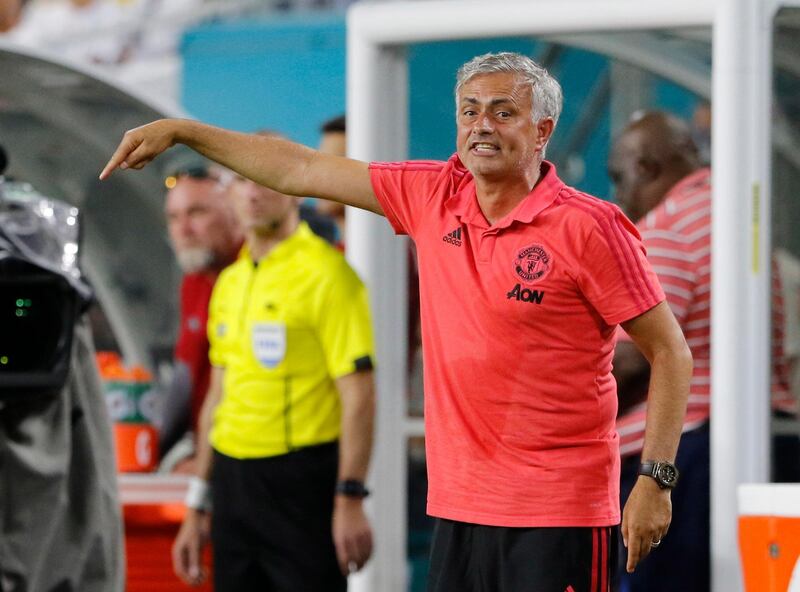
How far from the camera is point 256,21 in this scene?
27.8 feet

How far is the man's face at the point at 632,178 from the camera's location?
519 cm

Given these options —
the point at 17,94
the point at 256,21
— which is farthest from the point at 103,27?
the point at 17,94

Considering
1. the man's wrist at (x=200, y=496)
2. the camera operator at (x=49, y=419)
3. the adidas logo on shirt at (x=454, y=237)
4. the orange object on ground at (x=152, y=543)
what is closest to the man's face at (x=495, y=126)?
the adidas logo on shirt at (x=454, y=237)

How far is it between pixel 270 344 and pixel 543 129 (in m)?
1.81

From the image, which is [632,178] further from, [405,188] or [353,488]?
[405,188]

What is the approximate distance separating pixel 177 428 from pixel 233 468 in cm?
166

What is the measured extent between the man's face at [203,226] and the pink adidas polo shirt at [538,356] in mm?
3774

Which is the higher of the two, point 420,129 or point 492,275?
point 420,129

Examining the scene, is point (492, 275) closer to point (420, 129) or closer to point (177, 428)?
point (420, 129)

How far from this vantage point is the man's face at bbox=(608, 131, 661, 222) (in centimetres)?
519

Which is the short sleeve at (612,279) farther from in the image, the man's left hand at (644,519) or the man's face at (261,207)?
the man's face at (261,207)

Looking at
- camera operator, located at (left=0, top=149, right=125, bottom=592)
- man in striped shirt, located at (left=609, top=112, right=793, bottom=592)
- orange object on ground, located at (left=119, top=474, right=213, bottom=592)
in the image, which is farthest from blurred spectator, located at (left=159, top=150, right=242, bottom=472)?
camera operator, located at (left=0, top=149, right=125, bottom=592)

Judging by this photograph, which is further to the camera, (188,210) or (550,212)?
(188,210)

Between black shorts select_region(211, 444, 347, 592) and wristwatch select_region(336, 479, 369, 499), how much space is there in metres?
0.16
